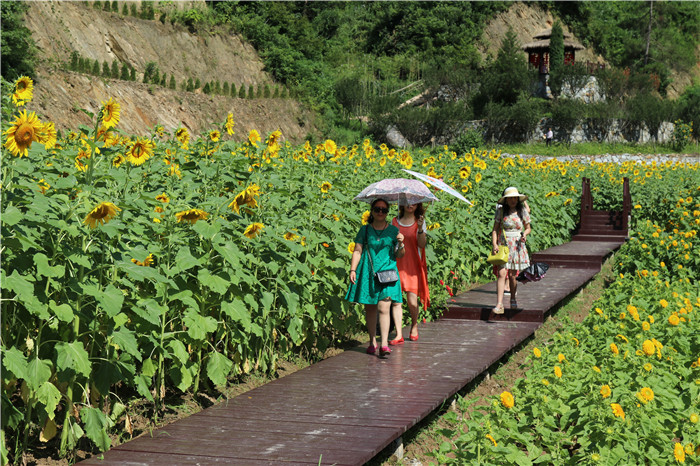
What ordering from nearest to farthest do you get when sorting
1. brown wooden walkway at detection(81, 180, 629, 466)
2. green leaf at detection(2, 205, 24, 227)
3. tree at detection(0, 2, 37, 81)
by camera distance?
green leaf at detection(2, 205, 24, 227), brown wooden walkway at detection(81, 180, 629, 466), tree at detection(0, 2, 37, 81)

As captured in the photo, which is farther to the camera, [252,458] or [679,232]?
[679,232]

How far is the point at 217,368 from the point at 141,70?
99.0 ft

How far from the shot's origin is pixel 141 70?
33219 mm

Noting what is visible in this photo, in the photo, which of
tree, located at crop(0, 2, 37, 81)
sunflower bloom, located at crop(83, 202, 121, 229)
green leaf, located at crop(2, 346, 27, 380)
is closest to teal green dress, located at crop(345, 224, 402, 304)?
sunflower bloom, located at crop(83, 202, 121, 229)

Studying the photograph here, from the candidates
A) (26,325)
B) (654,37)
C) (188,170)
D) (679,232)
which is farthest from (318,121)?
(654,37)

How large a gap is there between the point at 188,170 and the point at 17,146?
3.14m

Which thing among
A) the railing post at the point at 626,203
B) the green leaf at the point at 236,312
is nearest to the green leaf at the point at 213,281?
the green leaf at the point at 236,312

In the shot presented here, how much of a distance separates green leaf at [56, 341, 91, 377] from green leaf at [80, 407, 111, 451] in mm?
231

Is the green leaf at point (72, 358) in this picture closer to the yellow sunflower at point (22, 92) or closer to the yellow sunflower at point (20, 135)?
the yellow sunflower at point (20, 135)

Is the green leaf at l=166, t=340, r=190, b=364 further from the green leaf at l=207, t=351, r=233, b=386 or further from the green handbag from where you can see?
the green handbag

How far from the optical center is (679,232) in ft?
38.3

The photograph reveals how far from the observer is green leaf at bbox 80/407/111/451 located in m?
4.01

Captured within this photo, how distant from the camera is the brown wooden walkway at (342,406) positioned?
4.21m

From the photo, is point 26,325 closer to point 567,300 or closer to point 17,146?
point 17,146
